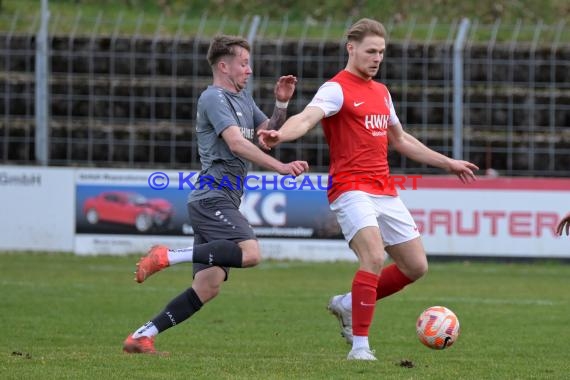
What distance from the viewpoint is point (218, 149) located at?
8.31 meters

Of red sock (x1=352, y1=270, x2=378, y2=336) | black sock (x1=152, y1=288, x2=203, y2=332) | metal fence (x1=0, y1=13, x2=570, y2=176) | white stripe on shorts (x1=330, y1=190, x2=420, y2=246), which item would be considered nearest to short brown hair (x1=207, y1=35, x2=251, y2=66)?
white stripe on shorts (x1=330, y1=190, x2=420, y2=246)

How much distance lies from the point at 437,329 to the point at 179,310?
5.68 feet

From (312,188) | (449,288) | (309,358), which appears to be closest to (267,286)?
(449,288)

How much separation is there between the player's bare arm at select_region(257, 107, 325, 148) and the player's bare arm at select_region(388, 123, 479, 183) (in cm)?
98

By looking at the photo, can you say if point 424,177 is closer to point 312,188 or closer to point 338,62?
point 312,188

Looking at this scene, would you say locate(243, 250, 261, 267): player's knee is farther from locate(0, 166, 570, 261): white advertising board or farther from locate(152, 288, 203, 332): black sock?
locate(0, 166, 570, 261): white advertising board

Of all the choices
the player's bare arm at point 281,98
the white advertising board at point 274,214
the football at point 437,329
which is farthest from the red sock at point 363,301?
the white advertising board at point 274,214

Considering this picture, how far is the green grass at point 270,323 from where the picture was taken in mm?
7621

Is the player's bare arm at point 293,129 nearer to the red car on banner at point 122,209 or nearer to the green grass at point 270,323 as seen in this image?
the green grass at point 270,323

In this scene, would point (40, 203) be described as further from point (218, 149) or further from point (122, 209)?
point (218, 149)

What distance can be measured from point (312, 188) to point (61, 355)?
1003 centimetres

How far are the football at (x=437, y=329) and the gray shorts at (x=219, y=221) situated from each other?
4.28ft

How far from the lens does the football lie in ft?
27.7

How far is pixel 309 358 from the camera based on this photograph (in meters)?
8.33
